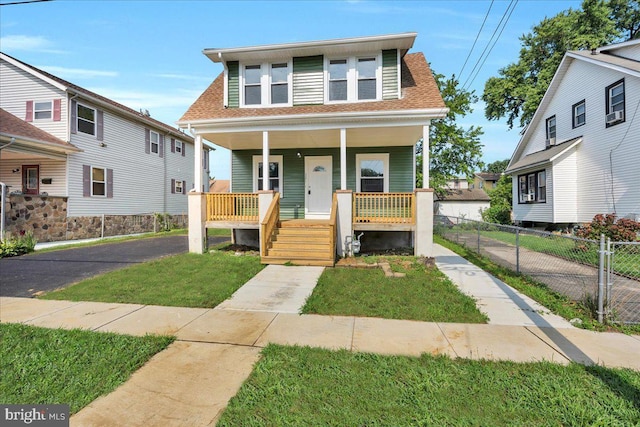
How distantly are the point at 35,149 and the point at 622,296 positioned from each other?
59.3ft

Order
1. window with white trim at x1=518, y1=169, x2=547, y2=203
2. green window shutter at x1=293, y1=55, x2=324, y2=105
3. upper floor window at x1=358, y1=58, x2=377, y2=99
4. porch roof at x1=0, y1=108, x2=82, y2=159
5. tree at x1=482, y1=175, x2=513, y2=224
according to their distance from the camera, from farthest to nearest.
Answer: tree at x1=482, y1=175, x2=513, y2=224 < window with white trim at x1=518, y1=169, x2=547, y2=203 < porch roof at x1=0, y1=108, x2=82, y2=159 < green window shutter at x1=293, y1=55, x2=324, y2=105 < upper floor window at x1=358, y1=58, x2=377, y2=99

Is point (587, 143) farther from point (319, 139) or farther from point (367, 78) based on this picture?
point (319, 139)

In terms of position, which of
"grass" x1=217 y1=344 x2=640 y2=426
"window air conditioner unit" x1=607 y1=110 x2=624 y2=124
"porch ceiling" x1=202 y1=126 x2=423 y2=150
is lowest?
"grass" x1=217 y1=344 x2=640 y2=426

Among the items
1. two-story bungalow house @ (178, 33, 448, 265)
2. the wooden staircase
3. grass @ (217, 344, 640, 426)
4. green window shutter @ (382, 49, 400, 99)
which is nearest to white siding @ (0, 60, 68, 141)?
two-story bungalow house @ (178, 33, 448, 265)

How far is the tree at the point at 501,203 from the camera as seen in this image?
22.3 meters

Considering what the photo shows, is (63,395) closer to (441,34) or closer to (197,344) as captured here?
(197,344)

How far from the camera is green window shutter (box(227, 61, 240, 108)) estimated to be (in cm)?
1032

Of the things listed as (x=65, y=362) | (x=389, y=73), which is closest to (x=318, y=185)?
(x=389, y=73)

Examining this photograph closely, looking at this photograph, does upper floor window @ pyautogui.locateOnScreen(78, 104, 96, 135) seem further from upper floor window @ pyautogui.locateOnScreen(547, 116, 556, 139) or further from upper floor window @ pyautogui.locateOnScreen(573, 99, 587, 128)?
upper floor window @ pyautogui.locateOnScreen(547, 116, 556, 139)

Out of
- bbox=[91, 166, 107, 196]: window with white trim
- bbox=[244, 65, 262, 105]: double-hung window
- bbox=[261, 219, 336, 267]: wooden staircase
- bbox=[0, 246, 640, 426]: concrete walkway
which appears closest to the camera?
bbox=[0, 246, 640, 426]: concrete walkway

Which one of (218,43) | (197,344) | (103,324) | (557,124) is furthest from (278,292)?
(557,124)

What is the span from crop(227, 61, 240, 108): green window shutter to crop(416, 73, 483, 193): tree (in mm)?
13068

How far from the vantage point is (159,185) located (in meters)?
18.4

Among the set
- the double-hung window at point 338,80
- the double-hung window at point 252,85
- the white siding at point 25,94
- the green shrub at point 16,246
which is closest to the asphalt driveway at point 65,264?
the green shrub at point 16,246
